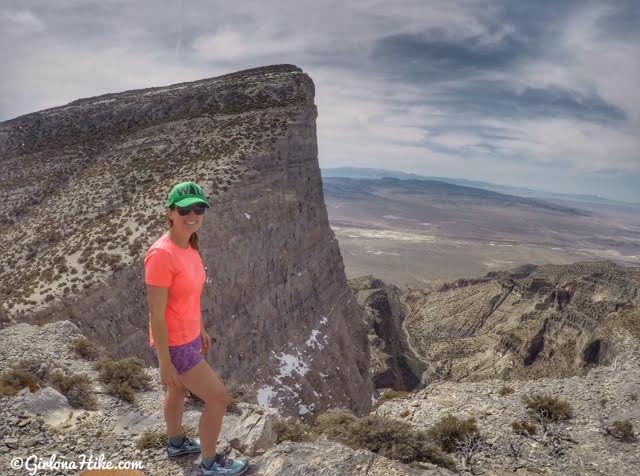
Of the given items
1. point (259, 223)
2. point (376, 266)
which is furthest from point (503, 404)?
point (376, 266)

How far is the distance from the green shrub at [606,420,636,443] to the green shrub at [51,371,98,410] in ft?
32.6

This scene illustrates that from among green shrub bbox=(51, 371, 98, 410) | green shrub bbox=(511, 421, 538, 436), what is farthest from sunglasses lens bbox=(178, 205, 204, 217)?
green shrub bbox=(511, 421, 538, 436)

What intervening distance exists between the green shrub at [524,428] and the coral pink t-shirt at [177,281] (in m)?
6.72

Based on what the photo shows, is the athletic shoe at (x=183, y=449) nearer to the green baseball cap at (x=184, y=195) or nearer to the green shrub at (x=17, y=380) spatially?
the green baseball cap at (x=184, y=195)

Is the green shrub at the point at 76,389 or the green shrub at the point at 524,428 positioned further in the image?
the green shrub at the point at 524,428

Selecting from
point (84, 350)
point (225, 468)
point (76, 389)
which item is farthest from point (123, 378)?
point (225, 468)

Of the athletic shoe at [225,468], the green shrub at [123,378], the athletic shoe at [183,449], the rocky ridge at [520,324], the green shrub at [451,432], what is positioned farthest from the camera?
the rocky ridge at [520,324]

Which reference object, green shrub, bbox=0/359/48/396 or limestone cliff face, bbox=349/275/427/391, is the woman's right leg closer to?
green shrub, bbox=0/359/48/396

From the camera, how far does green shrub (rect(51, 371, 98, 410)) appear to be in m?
7.53

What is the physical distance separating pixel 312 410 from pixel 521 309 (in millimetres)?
44166

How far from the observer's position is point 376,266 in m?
162

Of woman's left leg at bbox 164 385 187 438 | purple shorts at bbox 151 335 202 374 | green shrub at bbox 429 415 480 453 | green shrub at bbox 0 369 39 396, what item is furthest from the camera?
green shrub at bbox 0 369 39 396

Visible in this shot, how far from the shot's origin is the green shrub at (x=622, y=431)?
24.6ft

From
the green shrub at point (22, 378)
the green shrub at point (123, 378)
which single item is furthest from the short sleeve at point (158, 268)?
the green shrub at point (123, 378)
